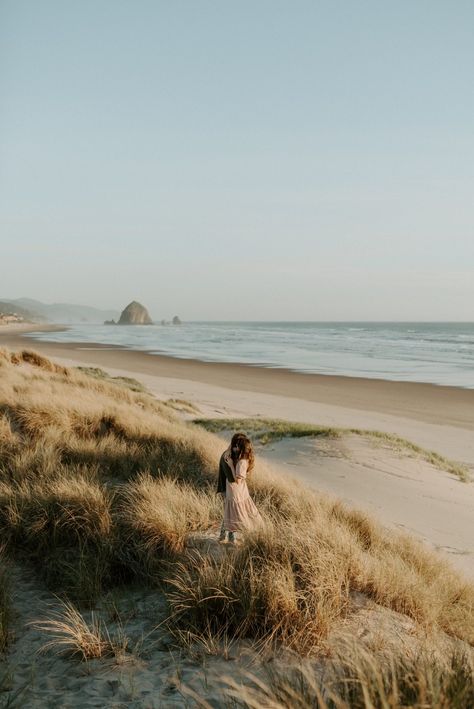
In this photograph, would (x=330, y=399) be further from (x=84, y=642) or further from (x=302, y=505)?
(x=84, y=642)

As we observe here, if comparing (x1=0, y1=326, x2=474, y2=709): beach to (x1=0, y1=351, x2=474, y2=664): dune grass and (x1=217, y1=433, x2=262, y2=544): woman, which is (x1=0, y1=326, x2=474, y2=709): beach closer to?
(x1=0, y1=351, x2=474, y2=664): dune grass

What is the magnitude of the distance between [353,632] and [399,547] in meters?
2.43

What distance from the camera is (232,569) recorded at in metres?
4.26

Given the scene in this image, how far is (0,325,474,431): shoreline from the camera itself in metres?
22.5

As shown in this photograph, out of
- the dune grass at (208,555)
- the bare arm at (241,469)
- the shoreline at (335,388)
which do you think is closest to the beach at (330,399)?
the shoreline at (335,388)

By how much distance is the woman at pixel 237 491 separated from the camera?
5.67m

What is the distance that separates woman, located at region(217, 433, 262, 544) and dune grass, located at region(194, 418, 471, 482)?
7.30m

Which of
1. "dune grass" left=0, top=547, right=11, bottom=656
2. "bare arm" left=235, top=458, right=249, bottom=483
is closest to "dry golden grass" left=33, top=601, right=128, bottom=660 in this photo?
"dune grass" left=0, top=547, right=11, bottom=656

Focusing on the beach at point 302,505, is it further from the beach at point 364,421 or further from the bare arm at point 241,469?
the bare arm at point 241,469

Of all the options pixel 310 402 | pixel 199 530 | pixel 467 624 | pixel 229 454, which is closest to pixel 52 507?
pixel 199 530

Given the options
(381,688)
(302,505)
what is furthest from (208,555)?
(381,688)

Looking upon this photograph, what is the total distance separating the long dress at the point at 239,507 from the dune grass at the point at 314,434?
7353 mm

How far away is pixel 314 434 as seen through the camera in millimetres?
13969

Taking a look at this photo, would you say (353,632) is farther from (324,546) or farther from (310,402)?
(310,402)
